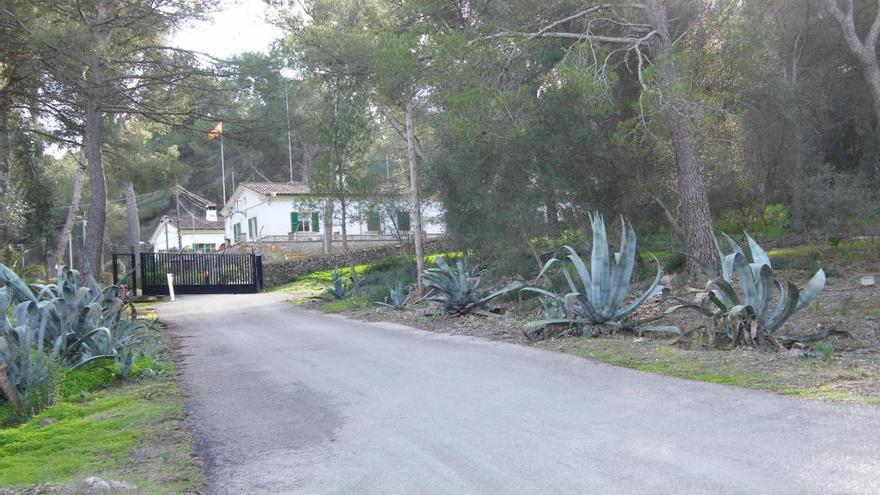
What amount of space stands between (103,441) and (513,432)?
3.23 meters

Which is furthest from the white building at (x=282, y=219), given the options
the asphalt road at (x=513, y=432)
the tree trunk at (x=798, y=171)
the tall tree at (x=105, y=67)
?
the asphalt road at (x=513, y=432)

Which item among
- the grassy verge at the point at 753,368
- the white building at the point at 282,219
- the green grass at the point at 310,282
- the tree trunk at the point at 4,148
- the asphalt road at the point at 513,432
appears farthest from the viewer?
the white building at the point at 282,219

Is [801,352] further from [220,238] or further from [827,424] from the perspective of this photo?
[220,238]

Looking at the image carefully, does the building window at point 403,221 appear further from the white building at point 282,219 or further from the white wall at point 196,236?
the white wall at point 196,236

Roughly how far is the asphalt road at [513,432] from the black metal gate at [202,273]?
20.8 metres

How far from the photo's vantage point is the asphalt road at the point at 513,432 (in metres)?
4.34

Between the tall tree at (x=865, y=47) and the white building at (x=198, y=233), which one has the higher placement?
the tall tree at (x=865, y=47)

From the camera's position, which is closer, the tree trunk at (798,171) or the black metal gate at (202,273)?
the tree trunk at (798,171)

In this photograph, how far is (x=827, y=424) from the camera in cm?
510

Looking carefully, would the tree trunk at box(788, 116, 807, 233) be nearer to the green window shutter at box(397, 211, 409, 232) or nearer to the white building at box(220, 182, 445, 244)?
the white building at box(220, 182, 445, 244)

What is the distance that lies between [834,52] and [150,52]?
64.2ft

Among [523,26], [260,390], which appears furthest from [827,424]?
[523,26]

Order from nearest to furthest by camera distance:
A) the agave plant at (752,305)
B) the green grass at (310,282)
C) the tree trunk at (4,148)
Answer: the agave plant at (752,305) → the tree trunk at (4,148) → the green grass at (310,282)

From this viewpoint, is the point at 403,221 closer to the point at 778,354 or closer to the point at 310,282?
the point at 310,282
